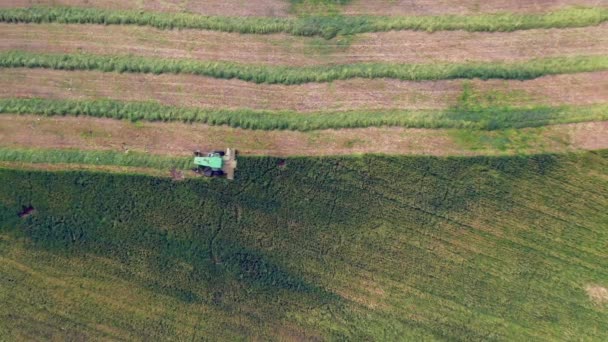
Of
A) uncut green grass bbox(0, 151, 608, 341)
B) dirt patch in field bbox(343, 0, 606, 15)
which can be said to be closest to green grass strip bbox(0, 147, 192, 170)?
uncut green grass bbox(0, 151, 608, 341)

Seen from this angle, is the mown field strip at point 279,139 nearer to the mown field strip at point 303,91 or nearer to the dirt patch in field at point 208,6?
the mown field strip at point 303,91

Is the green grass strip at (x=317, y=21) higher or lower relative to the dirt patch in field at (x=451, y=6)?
lower

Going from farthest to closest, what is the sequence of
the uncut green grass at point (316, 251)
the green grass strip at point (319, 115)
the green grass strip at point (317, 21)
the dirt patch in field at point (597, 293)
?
the green grass strip at point (317, 21) < the green grass strip at point (319, 115) < the uncut green grass at point (316, 251) < the dirt patch in field at point (597, 293)

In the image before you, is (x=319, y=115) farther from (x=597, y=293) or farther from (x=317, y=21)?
(x=597, y=293)

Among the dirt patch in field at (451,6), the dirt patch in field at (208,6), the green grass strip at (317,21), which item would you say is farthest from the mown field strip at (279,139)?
the dirt patch in field at (451,6)

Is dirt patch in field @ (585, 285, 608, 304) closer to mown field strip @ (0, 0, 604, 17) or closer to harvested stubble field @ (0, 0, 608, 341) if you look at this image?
harvested stubble field @ (0, 0, 608, 341)

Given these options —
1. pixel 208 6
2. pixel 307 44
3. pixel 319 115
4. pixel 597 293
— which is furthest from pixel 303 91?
pixel 597 293

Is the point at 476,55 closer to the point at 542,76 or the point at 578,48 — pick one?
the point at 542,76
